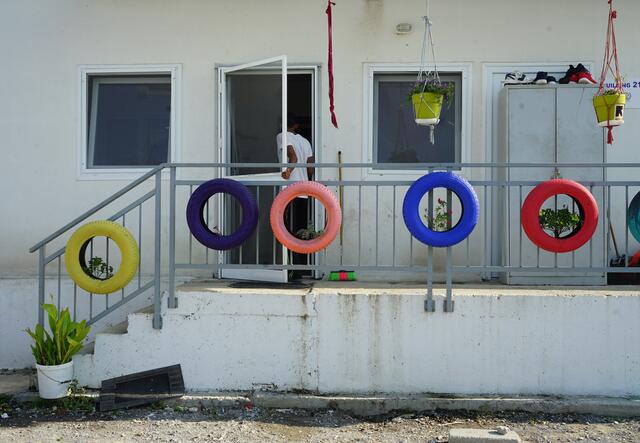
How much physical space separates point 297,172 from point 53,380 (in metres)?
2.91

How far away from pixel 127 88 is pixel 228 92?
43.1 inches

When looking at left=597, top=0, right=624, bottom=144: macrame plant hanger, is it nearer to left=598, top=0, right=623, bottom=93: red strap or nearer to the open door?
left=598, top=0, right=623, bottom=93: red strap

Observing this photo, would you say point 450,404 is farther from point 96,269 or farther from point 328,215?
point 96,269

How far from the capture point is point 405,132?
730cm

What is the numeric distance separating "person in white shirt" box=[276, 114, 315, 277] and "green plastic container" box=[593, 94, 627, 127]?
2.64 m

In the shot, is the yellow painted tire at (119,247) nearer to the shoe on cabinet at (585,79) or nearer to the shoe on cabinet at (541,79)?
the shoe on cabinet at (541,79)

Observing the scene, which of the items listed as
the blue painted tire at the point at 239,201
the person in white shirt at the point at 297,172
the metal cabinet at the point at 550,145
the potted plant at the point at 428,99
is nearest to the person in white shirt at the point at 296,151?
the person in white shirt at the point at 297,172

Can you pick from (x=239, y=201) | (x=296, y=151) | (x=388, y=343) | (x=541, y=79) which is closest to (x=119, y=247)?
(x=239, y=201)

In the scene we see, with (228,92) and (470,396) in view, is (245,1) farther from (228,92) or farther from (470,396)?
(470,396)

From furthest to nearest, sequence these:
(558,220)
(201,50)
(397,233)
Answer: (201,50)
(397,233)
(558,220)

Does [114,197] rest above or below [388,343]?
above

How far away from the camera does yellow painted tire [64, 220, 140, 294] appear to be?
5809mm

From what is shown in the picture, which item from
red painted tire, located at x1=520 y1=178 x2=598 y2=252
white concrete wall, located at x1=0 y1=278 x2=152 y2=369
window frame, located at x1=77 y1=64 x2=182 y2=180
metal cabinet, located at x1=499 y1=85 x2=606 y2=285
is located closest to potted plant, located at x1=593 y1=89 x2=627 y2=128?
metal cabinet, located at x1=499 y1=85 x2=606 y2=285

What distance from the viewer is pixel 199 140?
286 inches
